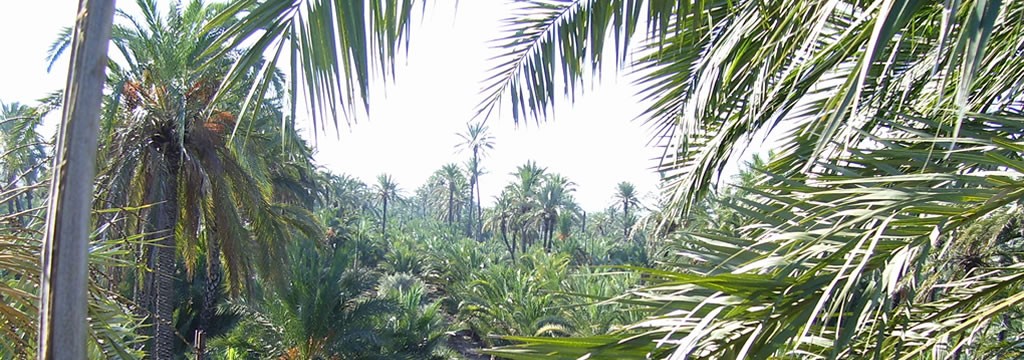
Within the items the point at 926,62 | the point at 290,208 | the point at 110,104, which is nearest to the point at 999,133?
the point at 926,62

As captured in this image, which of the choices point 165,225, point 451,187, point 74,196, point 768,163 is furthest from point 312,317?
point 451,187

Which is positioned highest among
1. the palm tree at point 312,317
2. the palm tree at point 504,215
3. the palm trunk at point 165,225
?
the palm tree at point 504,215

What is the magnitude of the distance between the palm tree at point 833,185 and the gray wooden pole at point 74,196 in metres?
1.03

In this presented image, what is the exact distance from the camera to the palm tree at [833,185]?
1.73 m

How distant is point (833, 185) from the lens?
2223 mm

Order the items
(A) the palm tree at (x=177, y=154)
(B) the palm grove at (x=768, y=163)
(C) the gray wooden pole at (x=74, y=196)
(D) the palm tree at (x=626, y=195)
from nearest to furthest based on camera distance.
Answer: (C) the gray wooden pole at (x=74, y=196) → (B) the palm grove at (x=768, y=163) → (A) the palm tree at (x=177, y=154) → (D) the palm tree at (x=626, y=195)

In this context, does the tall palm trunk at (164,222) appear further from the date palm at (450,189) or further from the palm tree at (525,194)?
the date palm at (450,189)

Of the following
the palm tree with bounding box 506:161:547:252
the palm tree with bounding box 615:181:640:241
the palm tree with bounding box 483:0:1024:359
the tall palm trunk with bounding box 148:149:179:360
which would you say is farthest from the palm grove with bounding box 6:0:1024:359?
the palm tree with bounding box 615:181:640:241

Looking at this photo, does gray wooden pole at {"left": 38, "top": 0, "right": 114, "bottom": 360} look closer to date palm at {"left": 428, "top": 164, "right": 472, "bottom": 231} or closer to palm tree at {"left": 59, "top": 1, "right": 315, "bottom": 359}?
palm tree at {"left": 59, "top": 1, "right": 315, "bottom": 359}

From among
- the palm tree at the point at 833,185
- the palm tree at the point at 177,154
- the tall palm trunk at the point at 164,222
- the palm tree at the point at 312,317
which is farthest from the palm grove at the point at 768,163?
the palm tree at the point at 312,317

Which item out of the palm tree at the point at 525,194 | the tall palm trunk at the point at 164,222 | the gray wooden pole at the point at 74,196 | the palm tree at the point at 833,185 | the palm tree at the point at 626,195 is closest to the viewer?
the gray wooden pole at the point at 74,196

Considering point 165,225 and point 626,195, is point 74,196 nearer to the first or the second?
point 165,225

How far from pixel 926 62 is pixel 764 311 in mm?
1213

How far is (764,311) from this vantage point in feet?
6.03
